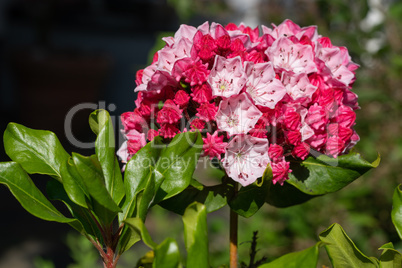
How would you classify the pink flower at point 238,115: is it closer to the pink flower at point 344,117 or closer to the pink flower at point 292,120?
the pink flower at point 292,120

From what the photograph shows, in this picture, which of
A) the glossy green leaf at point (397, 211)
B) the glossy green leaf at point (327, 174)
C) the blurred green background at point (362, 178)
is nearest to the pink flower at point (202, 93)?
the glossy green leaf at point (327, 174)

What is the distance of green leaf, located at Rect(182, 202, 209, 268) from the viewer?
0.60m

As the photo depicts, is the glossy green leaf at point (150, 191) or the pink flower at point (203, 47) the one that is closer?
the glossy green leaf at point (150, 191)

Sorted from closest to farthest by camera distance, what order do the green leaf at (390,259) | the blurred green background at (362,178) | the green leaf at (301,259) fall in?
the green leaf at (301,259) → the green leaf at (390,259) → the blurred green background at (362,178)

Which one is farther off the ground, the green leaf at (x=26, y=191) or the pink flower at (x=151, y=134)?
the pink flower at (x=151, y=134)

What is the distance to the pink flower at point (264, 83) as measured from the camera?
0.76 meters

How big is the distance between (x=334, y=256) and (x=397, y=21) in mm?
1627

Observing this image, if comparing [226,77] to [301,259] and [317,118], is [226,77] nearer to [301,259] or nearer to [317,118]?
[317,118]

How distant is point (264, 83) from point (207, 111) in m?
0.11

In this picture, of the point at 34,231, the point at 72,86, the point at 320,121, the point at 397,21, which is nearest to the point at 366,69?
the point at 397,21

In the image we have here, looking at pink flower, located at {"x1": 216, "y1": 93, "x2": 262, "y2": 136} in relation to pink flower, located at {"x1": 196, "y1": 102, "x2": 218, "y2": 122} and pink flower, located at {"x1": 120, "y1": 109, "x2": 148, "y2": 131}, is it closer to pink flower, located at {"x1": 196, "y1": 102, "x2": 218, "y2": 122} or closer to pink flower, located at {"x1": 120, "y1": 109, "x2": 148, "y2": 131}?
pink flower, located at {"x1": 196, "y1": 102, "x2": 218, "y2": 122}

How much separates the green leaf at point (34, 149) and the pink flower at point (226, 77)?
28 cm

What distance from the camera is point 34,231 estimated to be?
2.98 m

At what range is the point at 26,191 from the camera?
2.31ft
